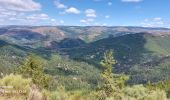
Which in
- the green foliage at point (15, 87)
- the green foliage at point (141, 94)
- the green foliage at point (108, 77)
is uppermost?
the green foliage at point (15, 87)

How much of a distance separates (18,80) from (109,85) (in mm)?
7035

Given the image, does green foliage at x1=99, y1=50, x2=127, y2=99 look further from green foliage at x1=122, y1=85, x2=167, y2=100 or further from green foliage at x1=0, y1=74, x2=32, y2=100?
green foliage at x1=0, y1=74, x2=32, y2=100

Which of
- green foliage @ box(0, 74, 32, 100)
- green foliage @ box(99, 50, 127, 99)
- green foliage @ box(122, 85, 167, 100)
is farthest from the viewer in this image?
green foliage @ box(99, 50, 127, 99)

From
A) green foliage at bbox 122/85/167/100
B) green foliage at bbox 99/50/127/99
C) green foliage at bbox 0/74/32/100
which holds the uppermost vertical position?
green foliage at bbox 0/74/32/100

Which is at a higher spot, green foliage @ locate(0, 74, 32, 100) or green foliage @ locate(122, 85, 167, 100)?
green foliage @ locate(0, 74, 32, 100)

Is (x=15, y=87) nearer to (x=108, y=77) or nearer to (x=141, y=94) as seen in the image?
(x=141, y=94)

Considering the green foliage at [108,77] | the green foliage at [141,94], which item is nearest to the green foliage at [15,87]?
the green foliage at [141,94]

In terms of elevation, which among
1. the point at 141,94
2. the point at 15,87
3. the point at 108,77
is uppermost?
the point at 15,87

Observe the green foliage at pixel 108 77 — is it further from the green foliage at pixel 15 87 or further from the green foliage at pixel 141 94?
the green foliage at pixel 15 87

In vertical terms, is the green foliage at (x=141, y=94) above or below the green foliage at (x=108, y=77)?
above

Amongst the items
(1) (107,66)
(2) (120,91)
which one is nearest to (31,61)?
(1) (107,66)

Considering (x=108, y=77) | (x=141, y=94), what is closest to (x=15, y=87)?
(x=141, y=94)

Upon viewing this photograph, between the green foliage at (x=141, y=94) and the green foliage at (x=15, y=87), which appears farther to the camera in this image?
the green foliage at (x=141, y=94)

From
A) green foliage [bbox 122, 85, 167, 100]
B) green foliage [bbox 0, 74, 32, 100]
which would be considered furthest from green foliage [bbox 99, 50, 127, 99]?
green foliage [bbox 0, 74, 32, 100]
